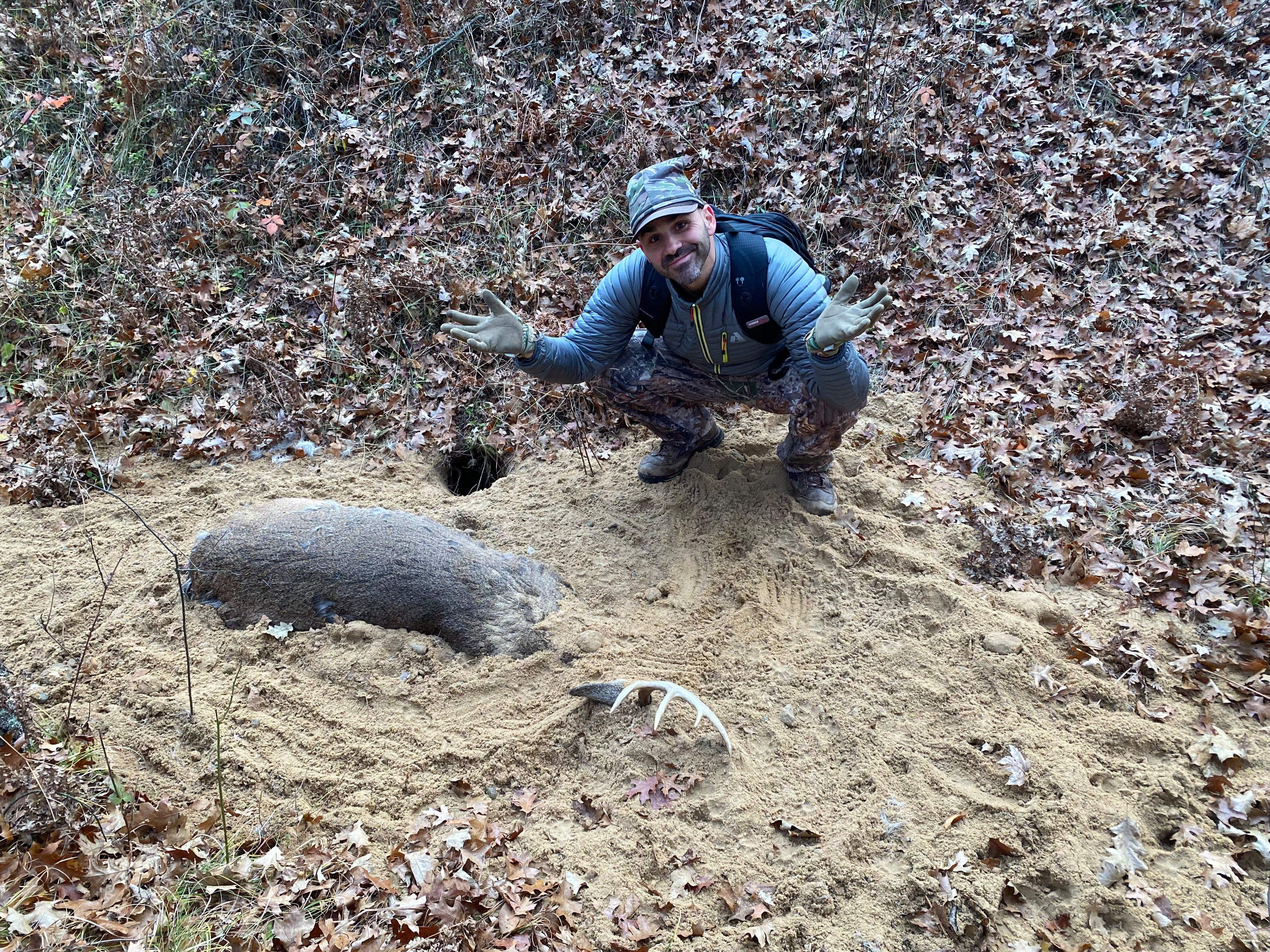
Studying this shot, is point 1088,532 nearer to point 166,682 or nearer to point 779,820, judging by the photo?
point 779,820

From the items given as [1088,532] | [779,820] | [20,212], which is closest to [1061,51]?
[1088,532]

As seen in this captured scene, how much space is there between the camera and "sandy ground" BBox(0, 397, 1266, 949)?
2713 mm

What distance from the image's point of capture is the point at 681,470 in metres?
4.82

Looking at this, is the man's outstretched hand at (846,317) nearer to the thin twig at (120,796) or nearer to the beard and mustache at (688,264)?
the beard and mustache at (688,264)

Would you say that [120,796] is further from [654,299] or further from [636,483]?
[654,299]

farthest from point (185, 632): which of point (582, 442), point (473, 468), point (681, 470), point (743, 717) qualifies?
point (681, 470)

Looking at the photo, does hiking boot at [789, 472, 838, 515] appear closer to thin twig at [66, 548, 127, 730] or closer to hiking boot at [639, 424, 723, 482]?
hiking boot at [639, 424, 723, 482]

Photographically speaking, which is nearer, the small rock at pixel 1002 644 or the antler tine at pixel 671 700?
the antler tine at pixel 671 700

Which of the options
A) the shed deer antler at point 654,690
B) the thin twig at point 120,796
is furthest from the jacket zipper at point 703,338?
the thin twig at point 120,796

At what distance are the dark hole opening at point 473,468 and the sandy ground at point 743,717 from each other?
78 centimetres

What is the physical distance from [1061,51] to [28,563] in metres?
8.91

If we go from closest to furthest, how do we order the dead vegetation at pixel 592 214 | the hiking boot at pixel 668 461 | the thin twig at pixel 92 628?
the thin twig at pixel 92 628 < the hiking boot at pixel 668 461 < the dead vegetation at pixel 592 214

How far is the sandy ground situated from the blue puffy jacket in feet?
2.79

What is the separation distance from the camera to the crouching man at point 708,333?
360 cm
